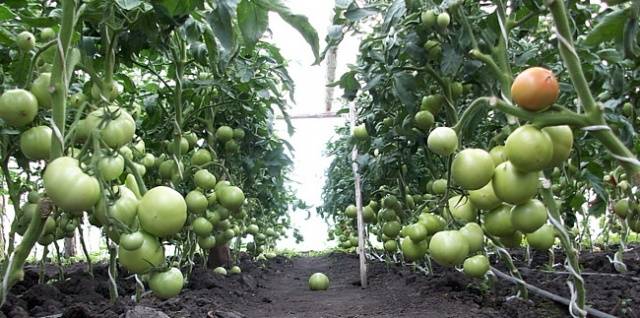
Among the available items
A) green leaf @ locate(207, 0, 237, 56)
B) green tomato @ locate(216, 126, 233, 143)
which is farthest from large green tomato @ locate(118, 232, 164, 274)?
green tomato @ locate(216, 126, 233, 143)

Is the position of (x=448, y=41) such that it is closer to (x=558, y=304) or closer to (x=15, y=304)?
(x=558, y=304)

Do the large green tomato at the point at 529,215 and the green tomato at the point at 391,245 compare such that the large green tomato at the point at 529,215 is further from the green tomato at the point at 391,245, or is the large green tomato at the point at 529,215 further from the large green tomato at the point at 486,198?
the green tomato at the point at 391,245

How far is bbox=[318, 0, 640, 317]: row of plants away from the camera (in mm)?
1069

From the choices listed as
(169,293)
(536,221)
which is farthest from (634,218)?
(169,293)

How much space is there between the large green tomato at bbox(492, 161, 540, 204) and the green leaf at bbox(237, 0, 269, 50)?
633 millimetres

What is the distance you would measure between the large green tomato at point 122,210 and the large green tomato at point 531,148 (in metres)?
0.77

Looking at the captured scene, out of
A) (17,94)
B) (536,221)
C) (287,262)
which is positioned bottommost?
(287,262)

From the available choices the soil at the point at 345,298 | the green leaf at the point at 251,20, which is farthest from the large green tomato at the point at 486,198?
the soil at the point at 345,298

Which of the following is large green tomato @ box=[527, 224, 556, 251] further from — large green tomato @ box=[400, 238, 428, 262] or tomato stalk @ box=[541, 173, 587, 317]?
large green tomato @ box=[400, 238, 428, 262]

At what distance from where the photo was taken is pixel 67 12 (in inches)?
45.2

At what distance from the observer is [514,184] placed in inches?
45.8

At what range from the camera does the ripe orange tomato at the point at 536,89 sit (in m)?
1.01

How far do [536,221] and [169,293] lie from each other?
0.86 metres

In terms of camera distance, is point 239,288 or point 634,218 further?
point 239,288
